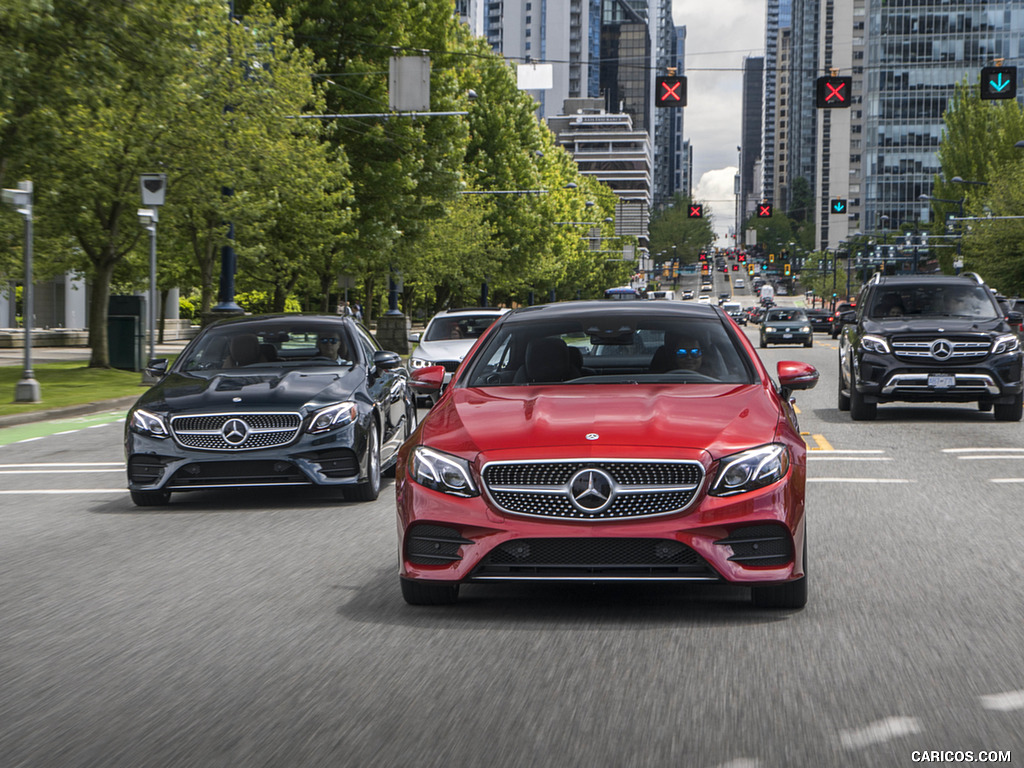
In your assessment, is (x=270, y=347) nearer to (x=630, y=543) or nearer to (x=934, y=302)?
(x=630, y=543)

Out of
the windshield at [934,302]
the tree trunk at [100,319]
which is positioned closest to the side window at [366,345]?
the windshield at [934,302]

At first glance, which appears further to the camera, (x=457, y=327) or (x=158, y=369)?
(x=457, y=327)

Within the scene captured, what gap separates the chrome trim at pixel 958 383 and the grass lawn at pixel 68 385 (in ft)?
39.0

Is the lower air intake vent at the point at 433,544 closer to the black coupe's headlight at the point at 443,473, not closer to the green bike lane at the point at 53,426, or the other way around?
the black coupe's headlight at the point at 443,473

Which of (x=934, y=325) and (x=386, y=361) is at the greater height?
(x=934, y=325)

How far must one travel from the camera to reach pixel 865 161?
578 ft

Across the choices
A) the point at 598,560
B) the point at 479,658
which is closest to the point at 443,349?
the point at 598,560

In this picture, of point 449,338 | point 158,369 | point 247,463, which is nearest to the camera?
point 247,463

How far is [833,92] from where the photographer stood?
89.4 ft

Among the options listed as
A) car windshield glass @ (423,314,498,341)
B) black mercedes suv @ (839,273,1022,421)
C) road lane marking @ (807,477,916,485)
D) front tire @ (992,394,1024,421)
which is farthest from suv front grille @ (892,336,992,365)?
car windshield glass @ (423,314,498,341)

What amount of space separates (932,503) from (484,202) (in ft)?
180

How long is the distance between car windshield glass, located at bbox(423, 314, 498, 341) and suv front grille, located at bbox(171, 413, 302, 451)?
414 inches

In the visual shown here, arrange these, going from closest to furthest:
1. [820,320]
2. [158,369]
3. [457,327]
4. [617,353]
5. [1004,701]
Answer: [1004,701], [617,353], [158,369], [457,327], [820,320]

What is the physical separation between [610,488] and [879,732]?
1718 mm
